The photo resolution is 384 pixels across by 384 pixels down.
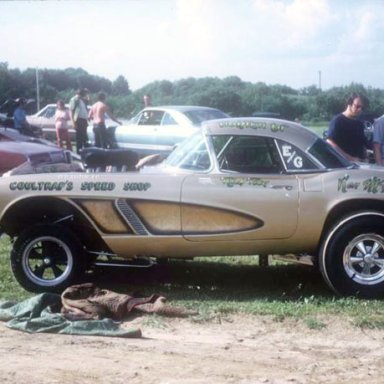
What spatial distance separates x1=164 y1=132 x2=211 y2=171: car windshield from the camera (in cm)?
687

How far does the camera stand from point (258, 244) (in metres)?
6.68

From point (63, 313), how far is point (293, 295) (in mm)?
2153

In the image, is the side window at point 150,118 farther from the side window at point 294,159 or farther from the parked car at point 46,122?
the side window at point 294,159

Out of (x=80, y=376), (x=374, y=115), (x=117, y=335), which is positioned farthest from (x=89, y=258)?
(x=374, y=115)

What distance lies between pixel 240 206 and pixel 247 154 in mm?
538

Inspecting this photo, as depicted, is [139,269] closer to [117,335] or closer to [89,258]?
[89,258]

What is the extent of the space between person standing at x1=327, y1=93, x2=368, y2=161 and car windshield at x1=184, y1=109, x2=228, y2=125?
792 centimetres

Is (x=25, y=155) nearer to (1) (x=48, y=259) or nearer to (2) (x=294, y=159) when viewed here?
(1) (x=48, y=259)

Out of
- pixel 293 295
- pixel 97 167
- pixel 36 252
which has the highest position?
pixel 97 167

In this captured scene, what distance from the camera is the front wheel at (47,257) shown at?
271 inches

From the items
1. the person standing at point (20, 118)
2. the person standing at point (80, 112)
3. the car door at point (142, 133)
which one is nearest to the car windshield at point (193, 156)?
the car door at point (142, 133)

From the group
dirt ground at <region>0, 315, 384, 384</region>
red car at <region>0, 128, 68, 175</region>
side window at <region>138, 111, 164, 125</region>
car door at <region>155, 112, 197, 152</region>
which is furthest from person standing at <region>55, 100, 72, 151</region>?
dirt ground at <region>0, 315, 384, 384</region>

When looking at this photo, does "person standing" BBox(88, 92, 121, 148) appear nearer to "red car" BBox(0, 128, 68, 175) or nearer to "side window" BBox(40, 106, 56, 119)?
"red car" BBox(0, 128, 68, 175)

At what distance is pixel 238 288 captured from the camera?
284 inches
